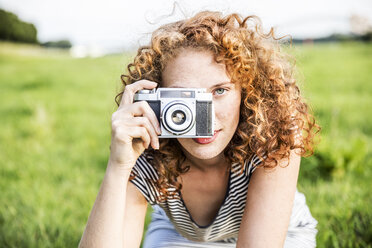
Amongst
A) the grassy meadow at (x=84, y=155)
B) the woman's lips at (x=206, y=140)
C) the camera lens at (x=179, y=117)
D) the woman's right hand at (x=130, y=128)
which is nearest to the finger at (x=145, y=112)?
the woman's right hand at (x=130, y=128)

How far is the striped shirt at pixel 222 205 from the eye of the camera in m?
1.91

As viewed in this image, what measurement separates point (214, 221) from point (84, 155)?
9.24 feet

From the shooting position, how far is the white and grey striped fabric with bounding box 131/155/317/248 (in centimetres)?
191

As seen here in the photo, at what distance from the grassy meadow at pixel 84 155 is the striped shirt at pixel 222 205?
0.59m

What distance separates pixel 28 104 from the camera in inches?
248

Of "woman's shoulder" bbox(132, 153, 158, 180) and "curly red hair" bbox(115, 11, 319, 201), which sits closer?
"curly red hair" bbox(115, 11, 319, 201)

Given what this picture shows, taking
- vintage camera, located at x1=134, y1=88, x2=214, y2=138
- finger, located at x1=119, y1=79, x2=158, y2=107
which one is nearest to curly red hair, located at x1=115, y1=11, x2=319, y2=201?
finger, located at x1=119, y1=79, x2=158, y2=107

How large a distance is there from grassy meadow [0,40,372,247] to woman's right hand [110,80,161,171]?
0.48 meters

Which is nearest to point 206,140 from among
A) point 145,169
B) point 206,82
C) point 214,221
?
point 206,82

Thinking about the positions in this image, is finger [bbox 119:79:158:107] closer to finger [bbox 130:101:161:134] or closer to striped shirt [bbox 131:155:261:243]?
finger [bbox 130:101:161:134]

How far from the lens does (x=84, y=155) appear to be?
14.3 ft

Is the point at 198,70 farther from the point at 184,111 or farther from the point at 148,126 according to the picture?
the point at 148,126

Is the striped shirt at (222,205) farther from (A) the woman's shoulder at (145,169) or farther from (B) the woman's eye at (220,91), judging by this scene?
(B) the woman's eye at (220,91)

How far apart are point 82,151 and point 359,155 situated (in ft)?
11.1
